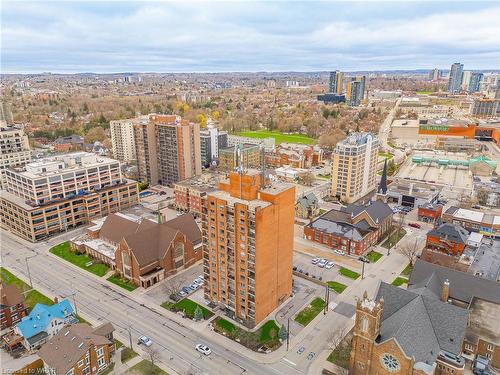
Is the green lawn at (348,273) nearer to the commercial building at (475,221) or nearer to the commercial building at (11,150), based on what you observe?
the commercial building at (475,221)

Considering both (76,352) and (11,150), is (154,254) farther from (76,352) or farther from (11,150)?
(11,150)

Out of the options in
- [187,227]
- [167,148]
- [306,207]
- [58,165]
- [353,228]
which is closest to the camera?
[187,227]

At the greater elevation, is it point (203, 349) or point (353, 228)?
point (353, 228)

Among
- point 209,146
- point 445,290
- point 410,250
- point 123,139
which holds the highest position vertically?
point 123,139

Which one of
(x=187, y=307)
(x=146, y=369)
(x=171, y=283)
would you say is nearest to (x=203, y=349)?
(x=146, y=369)

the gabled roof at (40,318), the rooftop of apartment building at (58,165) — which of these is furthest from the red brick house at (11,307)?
the rooftop of apartment building at (58,165)

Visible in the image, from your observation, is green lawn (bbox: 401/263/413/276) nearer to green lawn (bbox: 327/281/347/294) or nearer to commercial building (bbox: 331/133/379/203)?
green lawn (bbox: 327/281/347/294)

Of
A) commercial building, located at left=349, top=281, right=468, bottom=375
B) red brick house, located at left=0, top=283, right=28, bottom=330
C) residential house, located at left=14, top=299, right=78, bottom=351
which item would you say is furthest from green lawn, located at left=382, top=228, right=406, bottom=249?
red brick house, located at left=0, top=283, right=28, bottom=330
